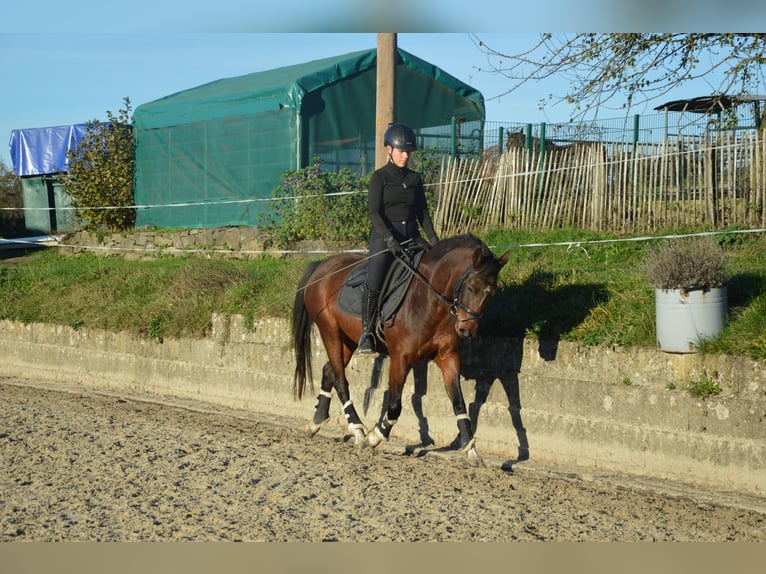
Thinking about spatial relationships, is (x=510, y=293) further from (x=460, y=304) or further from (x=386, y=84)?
(x=386, y=84)

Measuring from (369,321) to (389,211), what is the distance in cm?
117

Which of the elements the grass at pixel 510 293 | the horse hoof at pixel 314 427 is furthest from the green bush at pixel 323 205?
the horse hoof at pixel 314 427

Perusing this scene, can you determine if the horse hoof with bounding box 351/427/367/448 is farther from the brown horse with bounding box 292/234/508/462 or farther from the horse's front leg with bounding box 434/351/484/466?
the horse's front leg with bounding box 434/351/484/466

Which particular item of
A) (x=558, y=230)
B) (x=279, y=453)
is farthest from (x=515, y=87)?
(x=279, y=453)

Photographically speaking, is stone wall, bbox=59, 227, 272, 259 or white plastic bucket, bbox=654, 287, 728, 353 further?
stone wall, bbox=59, 227, 272, 259

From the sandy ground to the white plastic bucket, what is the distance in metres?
1.26

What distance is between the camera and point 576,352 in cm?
888

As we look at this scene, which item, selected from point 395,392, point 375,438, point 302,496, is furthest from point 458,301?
point 302,496

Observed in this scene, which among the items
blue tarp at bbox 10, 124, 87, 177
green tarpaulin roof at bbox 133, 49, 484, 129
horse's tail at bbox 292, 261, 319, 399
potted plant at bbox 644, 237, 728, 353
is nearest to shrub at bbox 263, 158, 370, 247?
green tarpaulin roof at bbox 133, 49, 484, 129

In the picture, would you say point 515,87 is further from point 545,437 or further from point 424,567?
point 424,567

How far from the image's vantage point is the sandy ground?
639 centimetres

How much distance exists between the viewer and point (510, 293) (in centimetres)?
1062

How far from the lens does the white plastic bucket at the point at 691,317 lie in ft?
26.3

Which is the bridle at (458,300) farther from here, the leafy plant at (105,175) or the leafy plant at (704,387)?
the leafy plant at (105,175)
